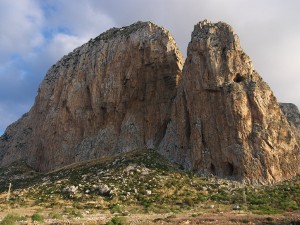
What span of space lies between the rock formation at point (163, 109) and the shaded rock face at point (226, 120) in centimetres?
13

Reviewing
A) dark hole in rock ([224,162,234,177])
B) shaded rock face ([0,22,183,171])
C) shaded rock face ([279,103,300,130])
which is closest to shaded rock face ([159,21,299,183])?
dark hole in rock ([224,162,234,177])

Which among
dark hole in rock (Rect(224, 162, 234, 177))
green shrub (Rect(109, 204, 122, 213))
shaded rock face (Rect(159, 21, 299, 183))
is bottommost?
green shrub (Rect(109, 204, 122, 213))

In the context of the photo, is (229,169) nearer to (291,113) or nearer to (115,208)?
(115,208)

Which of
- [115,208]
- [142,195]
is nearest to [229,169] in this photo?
[142,195]

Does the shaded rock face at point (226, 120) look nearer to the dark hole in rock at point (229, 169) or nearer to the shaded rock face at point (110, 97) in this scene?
the dark hole in rock at point (229, 169)

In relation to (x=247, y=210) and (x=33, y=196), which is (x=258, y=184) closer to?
(x=247, y=210)

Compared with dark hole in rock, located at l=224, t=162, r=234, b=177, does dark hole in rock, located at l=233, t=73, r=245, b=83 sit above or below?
above

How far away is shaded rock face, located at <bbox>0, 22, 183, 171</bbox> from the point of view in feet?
228

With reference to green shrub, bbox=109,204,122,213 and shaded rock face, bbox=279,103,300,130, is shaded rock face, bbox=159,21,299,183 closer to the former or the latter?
green shrub, bbox=109,204,122,213

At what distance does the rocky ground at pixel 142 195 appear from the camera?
39.0 metres

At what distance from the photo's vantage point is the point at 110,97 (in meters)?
72.6

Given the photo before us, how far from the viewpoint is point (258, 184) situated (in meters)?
49.2

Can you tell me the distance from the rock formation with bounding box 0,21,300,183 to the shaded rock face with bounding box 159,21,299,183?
0.43 feet

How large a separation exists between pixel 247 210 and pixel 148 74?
120 ft
